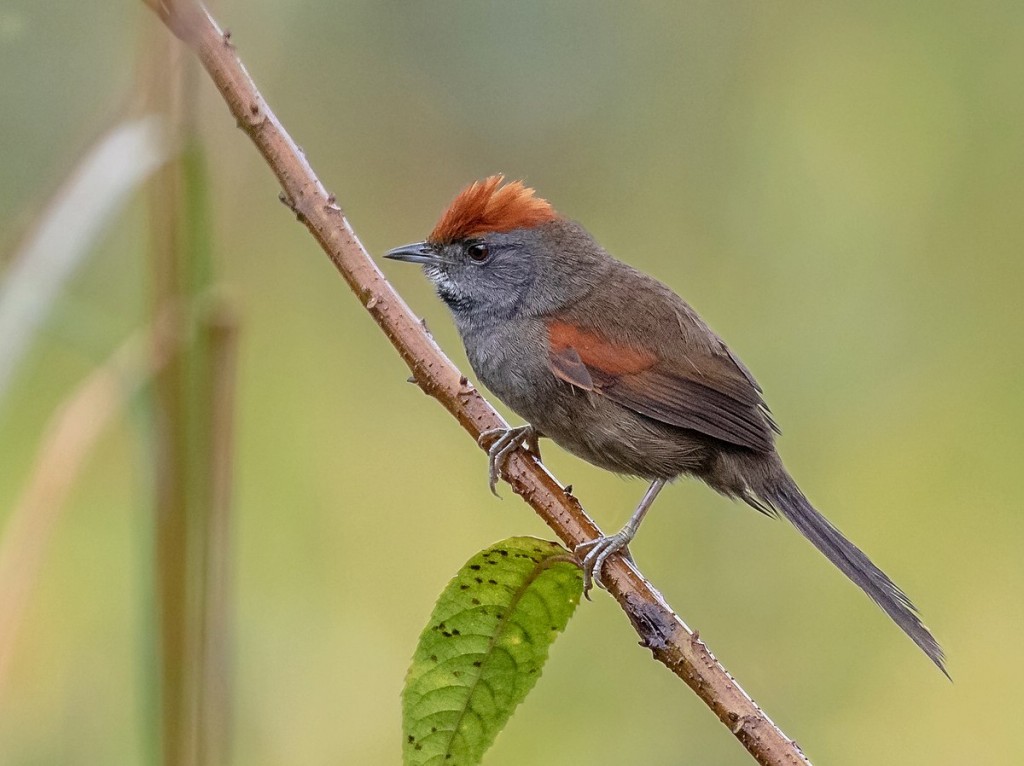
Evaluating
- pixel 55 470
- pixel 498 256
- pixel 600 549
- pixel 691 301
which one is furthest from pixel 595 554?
pixel 691 301

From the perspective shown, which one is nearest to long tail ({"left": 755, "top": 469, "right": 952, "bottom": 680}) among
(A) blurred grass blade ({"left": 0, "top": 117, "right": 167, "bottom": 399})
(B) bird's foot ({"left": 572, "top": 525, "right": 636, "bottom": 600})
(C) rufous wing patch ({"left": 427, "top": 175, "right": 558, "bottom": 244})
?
(B) bird's foot ({"left": 572, "top": 525, "right": 636, "bottom": 600})

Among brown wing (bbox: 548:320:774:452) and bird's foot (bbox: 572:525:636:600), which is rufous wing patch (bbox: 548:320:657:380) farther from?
bird's foot (bbox: 572:525:636:600)

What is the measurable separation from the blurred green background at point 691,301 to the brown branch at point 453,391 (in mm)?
1642

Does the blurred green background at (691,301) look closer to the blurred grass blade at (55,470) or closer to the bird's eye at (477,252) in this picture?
the bird's eye at (477,252)

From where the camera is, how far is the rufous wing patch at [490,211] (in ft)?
12.5

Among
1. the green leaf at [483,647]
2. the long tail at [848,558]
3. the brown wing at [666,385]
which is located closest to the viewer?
the green leaf at [483,647]

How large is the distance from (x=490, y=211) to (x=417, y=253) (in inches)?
11.0

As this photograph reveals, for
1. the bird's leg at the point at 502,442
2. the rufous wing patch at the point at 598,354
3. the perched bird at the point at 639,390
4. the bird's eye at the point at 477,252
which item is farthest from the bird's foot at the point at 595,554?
the bird's eye at the point at 477,252

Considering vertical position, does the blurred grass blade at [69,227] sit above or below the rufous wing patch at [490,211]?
below

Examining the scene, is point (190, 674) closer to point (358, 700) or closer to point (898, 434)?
point (358, 700)

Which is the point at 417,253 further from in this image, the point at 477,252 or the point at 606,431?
the point at 606,431

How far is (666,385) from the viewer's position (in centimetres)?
350

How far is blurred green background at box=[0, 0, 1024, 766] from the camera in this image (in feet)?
13.5

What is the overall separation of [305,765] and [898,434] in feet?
9.26
